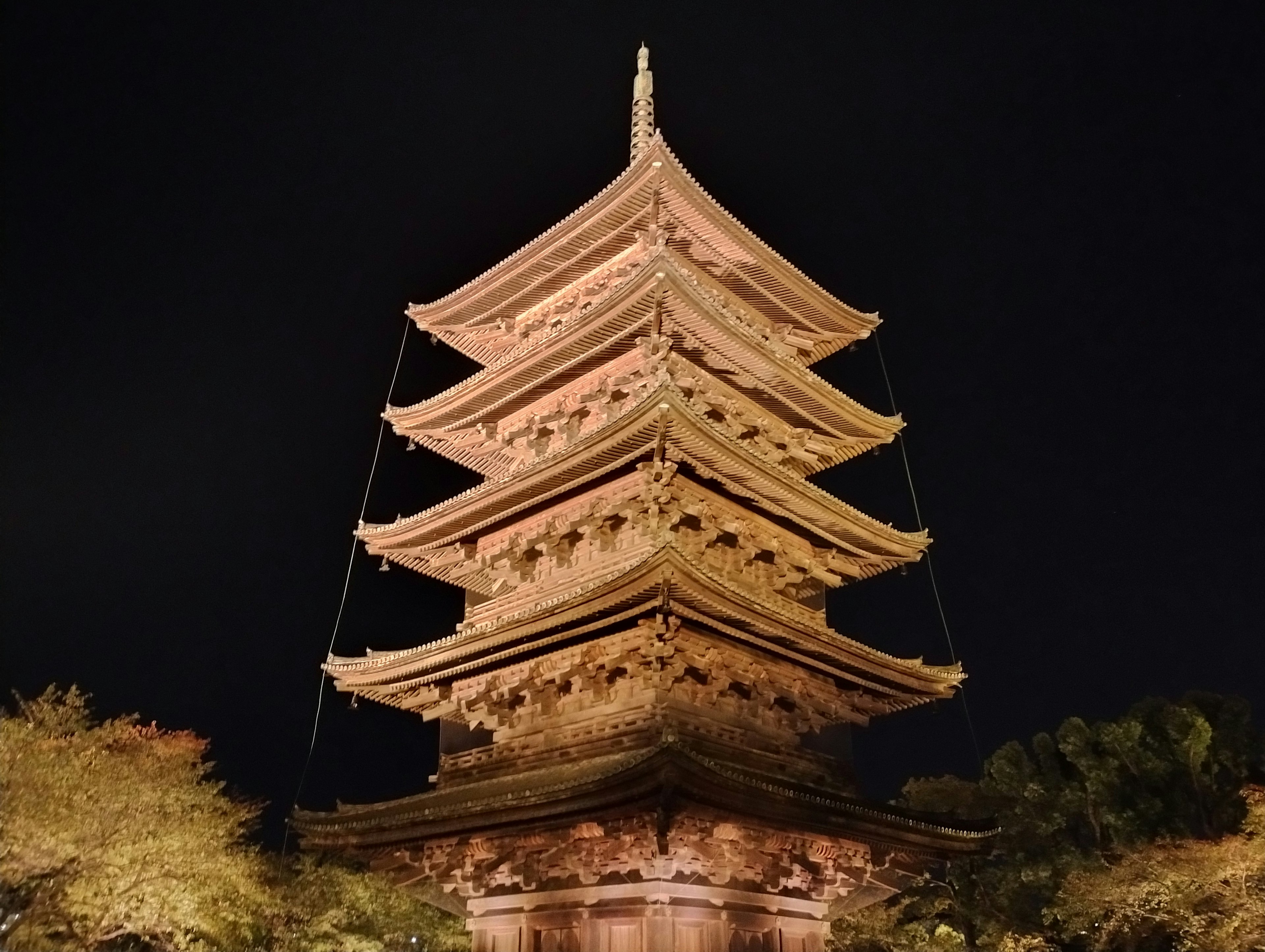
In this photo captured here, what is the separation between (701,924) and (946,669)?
22.0 feet

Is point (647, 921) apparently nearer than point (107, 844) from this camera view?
Yes

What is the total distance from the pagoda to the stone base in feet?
0.13

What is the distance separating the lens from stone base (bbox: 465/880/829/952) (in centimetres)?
1323

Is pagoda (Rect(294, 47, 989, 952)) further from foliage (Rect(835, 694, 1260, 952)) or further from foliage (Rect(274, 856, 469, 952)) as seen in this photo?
foliage (Rect(835, 694, 1260, 952))

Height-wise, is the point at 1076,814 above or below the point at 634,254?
below

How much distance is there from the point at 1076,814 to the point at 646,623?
2059 centimetres

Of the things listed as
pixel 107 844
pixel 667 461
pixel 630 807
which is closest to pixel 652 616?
pixel 667 461

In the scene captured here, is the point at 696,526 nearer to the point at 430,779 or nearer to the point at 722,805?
the point at 722,805

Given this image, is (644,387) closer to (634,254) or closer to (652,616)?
(634,254)

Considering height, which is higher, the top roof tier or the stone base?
the top roof tier

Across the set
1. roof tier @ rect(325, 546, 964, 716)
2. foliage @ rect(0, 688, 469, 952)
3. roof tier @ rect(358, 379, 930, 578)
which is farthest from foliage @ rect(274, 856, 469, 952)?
roof tier @ rect(358, 379, 930, 578)

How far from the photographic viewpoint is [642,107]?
22.3 m

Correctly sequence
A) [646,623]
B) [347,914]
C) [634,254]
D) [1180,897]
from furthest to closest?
[347,914] → [1180,897] → [634,254] → [646,623]

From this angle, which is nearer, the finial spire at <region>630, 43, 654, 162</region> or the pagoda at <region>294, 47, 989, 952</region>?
the pagoda at <region>294, 47, 989, 952</region>
